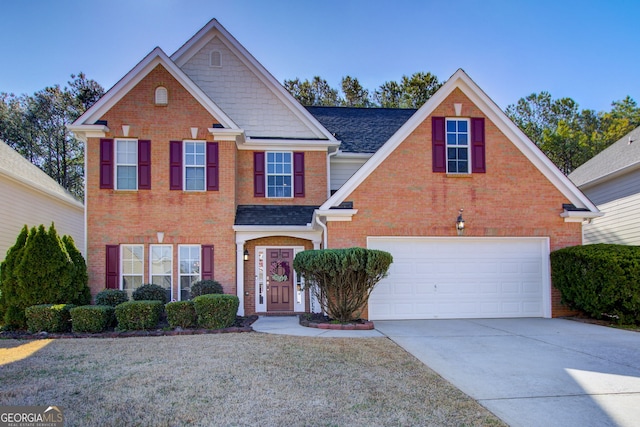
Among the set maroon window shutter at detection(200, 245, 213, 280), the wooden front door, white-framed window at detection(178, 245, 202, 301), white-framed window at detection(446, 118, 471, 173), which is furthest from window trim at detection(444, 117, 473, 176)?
white-framed window at detection(178, 245, 202, 301)

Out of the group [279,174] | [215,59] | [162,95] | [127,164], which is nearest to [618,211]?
[279,174]

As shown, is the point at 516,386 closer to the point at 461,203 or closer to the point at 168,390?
the point at 168,390

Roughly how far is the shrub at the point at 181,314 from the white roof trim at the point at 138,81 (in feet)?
18.1

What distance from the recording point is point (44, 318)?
11.2 metres

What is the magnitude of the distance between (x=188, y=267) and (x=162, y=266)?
29.4 inches

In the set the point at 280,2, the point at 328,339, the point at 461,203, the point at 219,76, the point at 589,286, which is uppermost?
the point at 280,2

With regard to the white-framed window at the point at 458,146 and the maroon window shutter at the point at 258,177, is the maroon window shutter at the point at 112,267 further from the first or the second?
the white-framed window at the point at 458,146

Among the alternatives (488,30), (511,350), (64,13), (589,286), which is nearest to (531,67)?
(488,30)

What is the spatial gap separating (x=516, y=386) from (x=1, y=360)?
8.03 meters

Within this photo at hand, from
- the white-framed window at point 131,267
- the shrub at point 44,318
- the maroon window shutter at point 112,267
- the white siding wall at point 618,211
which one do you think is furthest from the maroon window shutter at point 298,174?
the white siding wall at point 618,211

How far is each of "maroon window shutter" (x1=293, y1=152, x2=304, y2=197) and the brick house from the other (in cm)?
6

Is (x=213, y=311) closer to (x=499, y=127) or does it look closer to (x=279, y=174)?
(x=279, y=174)

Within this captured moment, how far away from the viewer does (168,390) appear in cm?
606

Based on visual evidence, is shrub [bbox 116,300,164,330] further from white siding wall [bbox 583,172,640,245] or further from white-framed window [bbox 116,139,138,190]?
white siding wall [bbox 583,172,640,245]
